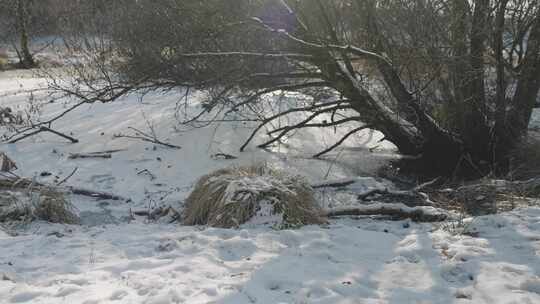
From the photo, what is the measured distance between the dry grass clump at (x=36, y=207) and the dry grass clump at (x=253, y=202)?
3.97 ft

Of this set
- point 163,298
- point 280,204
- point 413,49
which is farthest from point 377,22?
point 163,298

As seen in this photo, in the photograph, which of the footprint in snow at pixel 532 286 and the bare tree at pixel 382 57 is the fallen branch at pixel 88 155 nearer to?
the bare tree at pixel 382 57

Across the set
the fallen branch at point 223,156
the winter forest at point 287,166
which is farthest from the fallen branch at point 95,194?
the fallen branch at point 223,156

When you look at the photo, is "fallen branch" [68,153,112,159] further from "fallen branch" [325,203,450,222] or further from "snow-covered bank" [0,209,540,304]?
"fallen branch" [325,203,450,222]

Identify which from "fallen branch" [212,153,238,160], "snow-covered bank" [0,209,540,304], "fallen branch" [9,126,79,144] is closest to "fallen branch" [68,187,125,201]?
"snow-covered bank" [0,209,540,304]

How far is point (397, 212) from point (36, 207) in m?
A: 3.53

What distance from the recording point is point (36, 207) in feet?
17.0

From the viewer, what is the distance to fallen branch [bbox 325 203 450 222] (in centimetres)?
491

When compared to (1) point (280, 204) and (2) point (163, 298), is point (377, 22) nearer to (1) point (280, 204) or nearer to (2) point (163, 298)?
(1) point (280, 204)

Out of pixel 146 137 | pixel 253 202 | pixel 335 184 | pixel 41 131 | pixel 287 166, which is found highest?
pixel 41 131

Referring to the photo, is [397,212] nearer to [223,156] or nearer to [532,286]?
[532,286]

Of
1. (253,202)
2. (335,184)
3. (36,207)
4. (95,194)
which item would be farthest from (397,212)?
(95,194)

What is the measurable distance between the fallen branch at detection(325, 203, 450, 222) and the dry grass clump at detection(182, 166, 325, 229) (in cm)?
28

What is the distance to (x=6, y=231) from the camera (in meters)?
4.64
